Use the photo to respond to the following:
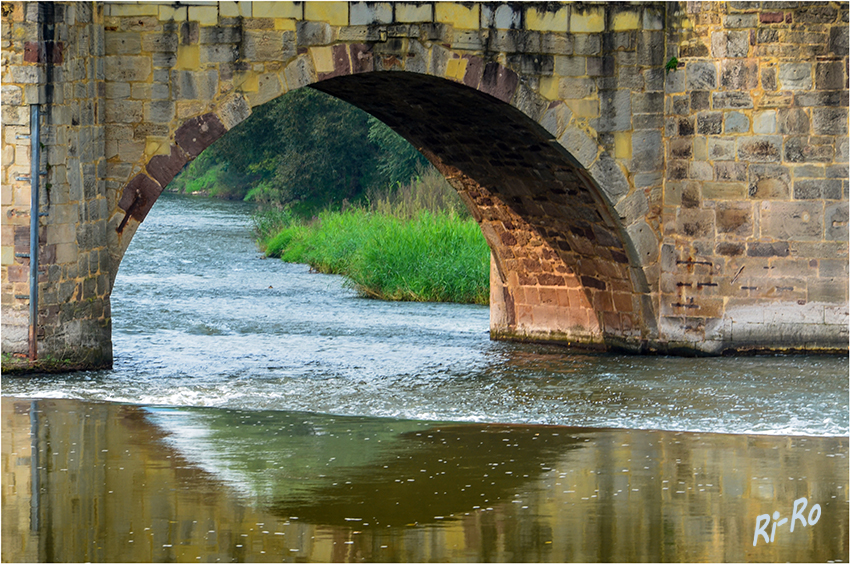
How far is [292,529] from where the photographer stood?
18.7 feet

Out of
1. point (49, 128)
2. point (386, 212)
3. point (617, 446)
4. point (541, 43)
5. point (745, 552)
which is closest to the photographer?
point (745, 552)

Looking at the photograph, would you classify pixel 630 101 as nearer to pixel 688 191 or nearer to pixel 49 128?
pixel 688 191

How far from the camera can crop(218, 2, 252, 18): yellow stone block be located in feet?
32.1

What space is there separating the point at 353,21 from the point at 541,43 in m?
1.56

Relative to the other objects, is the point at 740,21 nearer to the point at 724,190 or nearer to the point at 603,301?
the point at 724,190

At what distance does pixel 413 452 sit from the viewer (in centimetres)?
743

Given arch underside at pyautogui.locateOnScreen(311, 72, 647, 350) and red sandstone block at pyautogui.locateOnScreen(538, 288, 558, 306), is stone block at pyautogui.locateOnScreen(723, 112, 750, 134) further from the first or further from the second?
red sandstone block at pyautogui.locateOnScreen(538, 288, 558, 306)

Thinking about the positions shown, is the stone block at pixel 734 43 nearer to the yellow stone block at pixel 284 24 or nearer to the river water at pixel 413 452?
the river water at pixel 413 452

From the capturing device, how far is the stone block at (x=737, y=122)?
10.8 metres

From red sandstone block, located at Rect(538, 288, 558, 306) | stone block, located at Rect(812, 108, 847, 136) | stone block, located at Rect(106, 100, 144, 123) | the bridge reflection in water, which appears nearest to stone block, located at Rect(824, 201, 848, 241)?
stone block, located at Rect(812, 108, 847, 136)

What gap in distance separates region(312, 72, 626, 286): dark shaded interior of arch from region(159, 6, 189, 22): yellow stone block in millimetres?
1268

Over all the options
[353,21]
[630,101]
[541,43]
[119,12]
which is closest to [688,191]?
[630,101]

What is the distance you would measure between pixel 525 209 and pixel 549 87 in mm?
1855

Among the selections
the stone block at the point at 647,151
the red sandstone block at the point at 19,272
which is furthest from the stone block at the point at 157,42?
the stone block at the point at 647,151
